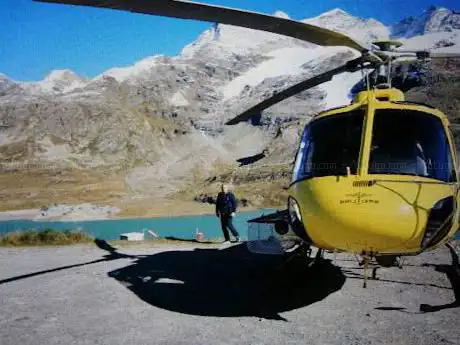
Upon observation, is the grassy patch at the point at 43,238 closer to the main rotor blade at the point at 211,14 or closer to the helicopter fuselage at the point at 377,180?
the helicopter fuselage at the point at 377,180

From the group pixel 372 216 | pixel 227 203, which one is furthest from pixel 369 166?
pixel 227 203

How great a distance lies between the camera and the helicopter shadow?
6.79 m

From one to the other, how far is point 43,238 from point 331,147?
11582mm

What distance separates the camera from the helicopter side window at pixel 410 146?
19.8 feet

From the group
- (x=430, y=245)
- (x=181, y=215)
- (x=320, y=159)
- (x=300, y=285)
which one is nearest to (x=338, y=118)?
(x=320, y=159)

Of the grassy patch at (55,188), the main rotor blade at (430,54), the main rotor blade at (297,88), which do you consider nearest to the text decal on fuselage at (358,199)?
the main rotor blade at (430,54)

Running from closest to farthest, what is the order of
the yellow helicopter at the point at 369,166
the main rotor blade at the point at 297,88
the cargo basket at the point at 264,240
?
the yellow helicopter at the point at 369,166 < the main rotor blade at the point at 297,88 < the cargo basket at the point at 264,240

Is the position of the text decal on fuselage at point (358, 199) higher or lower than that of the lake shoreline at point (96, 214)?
higher

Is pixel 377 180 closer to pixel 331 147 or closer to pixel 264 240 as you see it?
pixel 331 147

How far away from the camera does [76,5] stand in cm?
466

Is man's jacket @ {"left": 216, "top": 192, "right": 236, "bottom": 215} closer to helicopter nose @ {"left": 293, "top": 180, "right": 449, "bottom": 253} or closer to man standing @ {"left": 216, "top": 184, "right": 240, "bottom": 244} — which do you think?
man standing @ {"left": 216, "top": 184, "right": 240, "bottom": 244}

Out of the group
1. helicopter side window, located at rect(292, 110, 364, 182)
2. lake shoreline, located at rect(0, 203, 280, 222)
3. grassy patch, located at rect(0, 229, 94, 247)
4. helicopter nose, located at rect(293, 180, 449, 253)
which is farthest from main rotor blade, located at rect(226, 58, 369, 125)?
lake shoreline, located at rect(0, 203, 280, 222)

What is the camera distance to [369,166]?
5.93 meters

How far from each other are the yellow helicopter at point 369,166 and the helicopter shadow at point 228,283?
135 cm
